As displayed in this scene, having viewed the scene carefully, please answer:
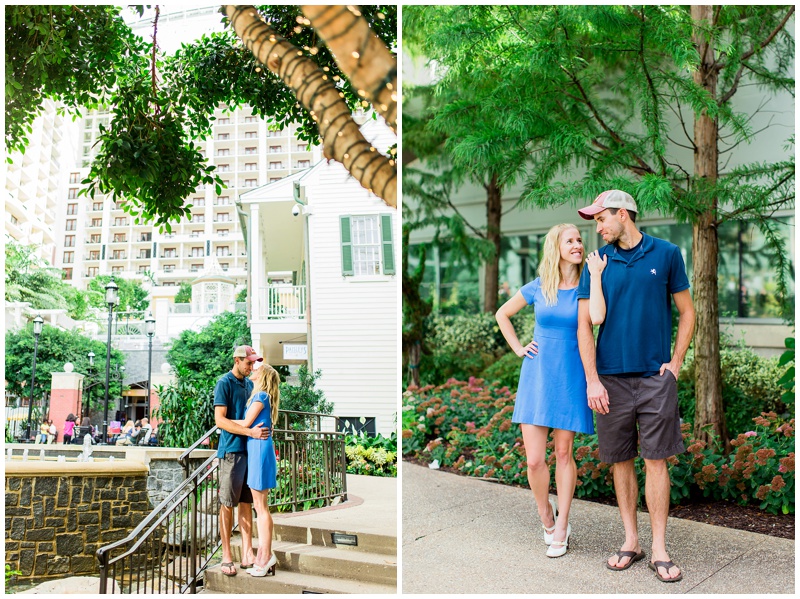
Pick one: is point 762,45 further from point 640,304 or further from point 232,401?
point 232,401

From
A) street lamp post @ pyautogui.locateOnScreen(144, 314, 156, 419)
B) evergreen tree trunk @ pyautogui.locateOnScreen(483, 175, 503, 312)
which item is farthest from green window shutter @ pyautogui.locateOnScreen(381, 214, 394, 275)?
evergreen tree trunk @ pyautogui.locateOnScreen(483, 175, 503, 312)

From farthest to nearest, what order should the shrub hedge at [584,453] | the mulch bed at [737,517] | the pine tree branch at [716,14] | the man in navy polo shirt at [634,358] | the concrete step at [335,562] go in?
1. the pine tree branch at [716,14]
2. the shrub hedge at [584,453]
3. the mulch bed at [737,517]
4. the concrete step at [335,562]
5. the man in navy polo shirt at [634,358]

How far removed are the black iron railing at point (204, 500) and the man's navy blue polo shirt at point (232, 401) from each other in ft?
0.55

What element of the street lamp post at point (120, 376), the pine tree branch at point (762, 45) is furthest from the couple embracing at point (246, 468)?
the pine tree branch at point (762, 45)

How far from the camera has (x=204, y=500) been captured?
3.67 m

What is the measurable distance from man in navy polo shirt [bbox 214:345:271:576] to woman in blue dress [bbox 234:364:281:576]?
0.03 metres

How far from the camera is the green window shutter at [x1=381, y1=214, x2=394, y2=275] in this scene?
362cm

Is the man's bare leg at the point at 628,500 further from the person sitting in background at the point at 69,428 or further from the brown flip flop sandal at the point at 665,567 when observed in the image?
the person sitting in background at the point at 69,428

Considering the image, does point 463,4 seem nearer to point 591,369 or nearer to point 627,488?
point 591,369

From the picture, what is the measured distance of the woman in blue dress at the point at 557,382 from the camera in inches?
129

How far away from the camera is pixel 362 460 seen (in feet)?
11.9

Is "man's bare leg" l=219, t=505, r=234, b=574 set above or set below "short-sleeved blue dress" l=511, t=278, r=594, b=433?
below

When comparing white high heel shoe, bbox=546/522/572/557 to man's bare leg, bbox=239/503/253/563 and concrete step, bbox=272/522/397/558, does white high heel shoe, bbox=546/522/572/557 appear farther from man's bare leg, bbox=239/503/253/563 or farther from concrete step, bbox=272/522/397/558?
man's bare leg, bbox=239/503/253/563

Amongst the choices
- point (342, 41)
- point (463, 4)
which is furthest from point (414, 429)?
point (342, 41)
